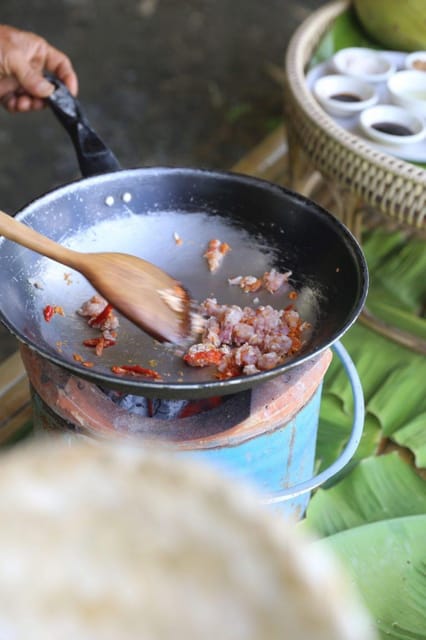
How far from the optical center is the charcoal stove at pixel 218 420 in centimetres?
141

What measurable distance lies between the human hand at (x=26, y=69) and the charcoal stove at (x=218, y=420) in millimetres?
784

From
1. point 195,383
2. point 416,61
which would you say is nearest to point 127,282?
point 195,383

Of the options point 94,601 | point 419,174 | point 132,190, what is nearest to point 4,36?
point 132,190

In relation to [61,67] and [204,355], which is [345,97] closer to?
[61,67]

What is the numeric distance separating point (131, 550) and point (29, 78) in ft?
5.83

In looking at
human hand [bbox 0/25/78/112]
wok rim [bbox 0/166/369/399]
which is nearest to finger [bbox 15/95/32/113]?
human hand [bbox 0/25/78/112]

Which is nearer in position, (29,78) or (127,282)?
(127,282)

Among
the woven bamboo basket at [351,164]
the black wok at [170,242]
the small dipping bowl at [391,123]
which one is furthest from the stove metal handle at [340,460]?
the small dipping bowl at [391,123]

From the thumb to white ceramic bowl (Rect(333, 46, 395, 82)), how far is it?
1056 mm

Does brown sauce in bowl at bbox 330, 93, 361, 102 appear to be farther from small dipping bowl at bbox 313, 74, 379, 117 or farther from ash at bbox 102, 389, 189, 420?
ash at bbox 102, 389, 189, 420

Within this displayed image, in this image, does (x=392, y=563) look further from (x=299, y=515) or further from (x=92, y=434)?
(x=92, y=434)

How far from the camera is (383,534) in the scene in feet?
6.02

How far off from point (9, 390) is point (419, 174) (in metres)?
1.27

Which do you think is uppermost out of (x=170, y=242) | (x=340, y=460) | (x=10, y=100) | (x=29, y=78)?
(x=29, y=78)
